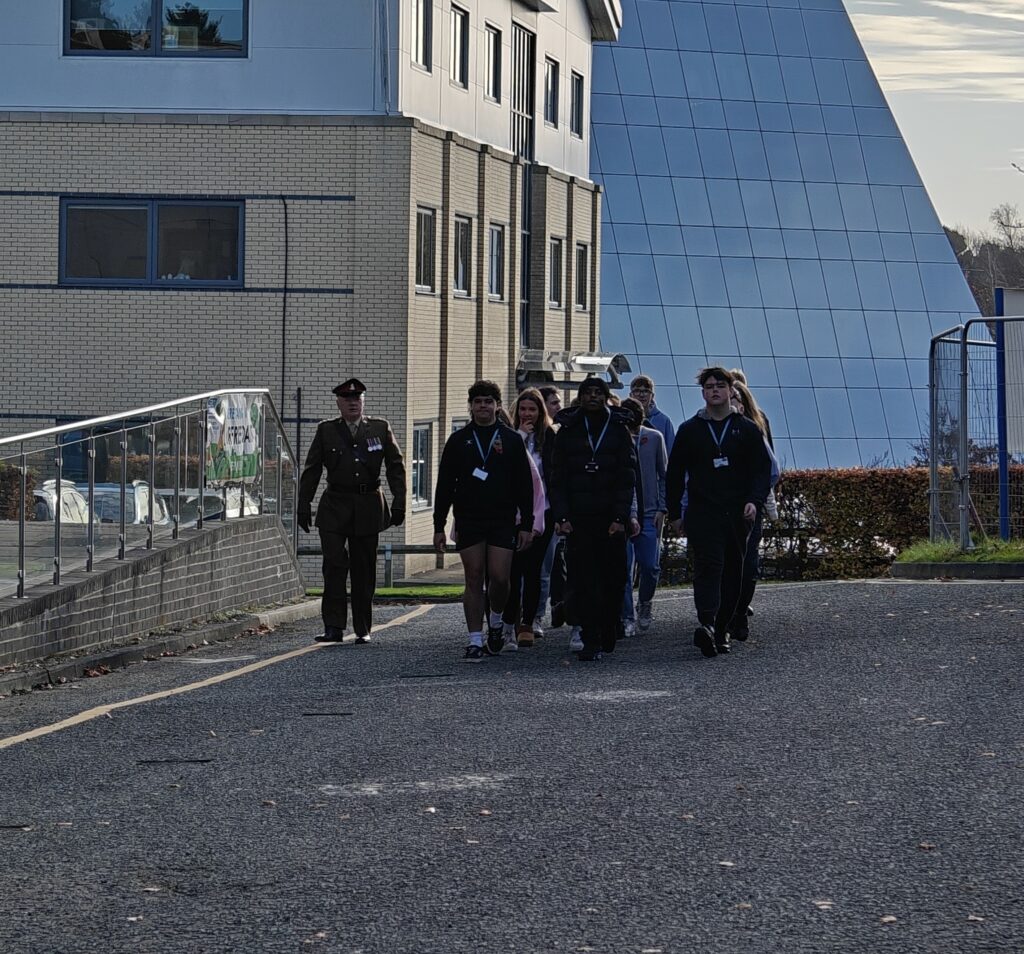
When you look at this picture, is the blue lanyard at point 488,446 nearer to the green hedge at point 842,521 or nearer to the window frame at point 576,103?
the green hedge at point 842,521

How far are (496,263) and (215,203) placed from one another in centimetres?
→ 698

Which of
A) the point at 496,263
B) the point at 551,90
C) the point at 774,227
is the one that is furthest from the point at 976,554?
the point at 774,227

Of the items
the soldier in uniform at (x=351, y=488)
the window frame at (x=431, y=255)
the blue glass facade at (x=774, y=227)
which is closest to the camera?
the soldier in uniform at (x=351, y=488)

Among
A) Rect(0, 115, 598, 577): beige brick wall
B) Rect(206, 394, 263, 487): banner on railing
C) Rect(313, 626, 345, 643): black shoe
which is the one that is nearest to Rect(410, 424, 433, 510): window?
Rect(0, 115, 598, 577): beige brick wall

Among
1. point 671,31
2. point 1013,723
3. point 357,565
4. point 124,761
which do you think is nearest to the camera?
point 124,761

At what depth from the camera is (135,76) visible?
27.8 metres

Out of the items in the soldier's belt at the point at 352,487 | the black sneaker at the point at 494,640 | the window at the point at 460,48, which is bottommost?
the black sneaker at the point at 494,640

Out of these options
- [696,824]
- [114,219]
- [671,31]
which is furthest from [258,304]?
[671,31]

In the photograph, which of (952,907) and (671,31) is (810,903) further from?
(671,31)

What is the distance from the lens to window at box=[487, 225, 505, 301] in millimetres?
33125

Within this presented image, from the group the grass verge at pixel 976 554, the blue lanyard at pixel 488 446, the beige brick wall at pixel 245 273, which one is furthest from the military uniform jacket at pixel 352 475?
the beige brick wall at pixel 245 273

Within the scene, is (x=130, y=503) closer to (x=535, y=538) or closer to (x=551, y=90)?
(x=535, y=538)

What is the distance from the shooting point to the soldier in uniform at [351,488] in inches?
533

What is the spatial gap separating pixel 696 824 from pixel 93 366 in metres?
22.8
